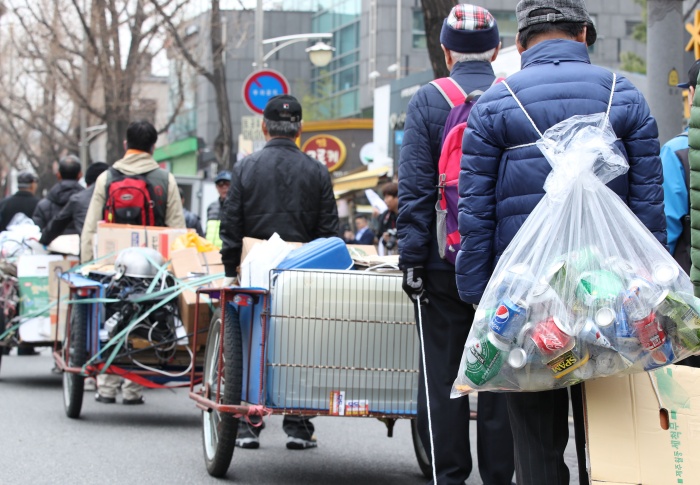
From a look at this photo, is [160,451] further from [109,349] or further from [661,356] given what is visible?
[661,356]

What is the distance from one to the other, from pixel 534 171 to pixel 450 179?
39.0 inches

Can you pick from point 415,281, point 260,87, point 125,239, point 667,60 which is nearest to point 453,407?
point 415,281

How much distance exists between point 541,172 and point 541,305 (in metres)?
0.61

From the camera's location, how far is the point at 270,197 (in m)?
7.38

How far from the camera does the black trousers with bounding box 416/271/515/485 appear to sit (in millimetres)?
5277

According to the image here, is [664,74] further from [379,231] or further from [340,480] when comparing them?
[379,231]

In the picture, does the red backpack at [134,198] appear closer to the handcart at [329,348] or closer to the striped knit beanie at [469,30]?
the handcart at [329,348]

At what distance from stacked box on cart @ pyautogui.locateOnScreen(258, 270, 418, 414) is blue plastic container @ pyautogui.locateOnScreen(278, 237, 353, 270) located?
19 centimetres

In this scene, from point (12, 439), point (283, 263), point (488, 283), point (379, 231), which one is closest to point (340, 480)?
point (283, 263)

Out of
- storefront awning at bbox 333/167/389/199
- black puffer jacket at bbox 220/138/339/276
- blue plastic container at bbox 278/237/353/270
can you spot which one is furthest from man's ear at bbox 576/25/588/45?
storefront awning at bbox 333/167/389/199

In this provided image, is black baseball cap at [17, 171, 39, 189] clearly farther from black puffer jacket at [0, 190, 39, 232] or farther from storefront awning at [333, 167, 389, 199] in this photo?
storefront awning at [333, 167, 389, 199]

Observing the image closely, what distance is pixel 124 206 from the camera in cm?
945

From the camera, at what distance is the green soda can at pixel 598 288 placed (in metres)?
3.74

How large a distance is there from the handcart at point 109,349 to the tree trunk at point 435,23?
4.61 meters
